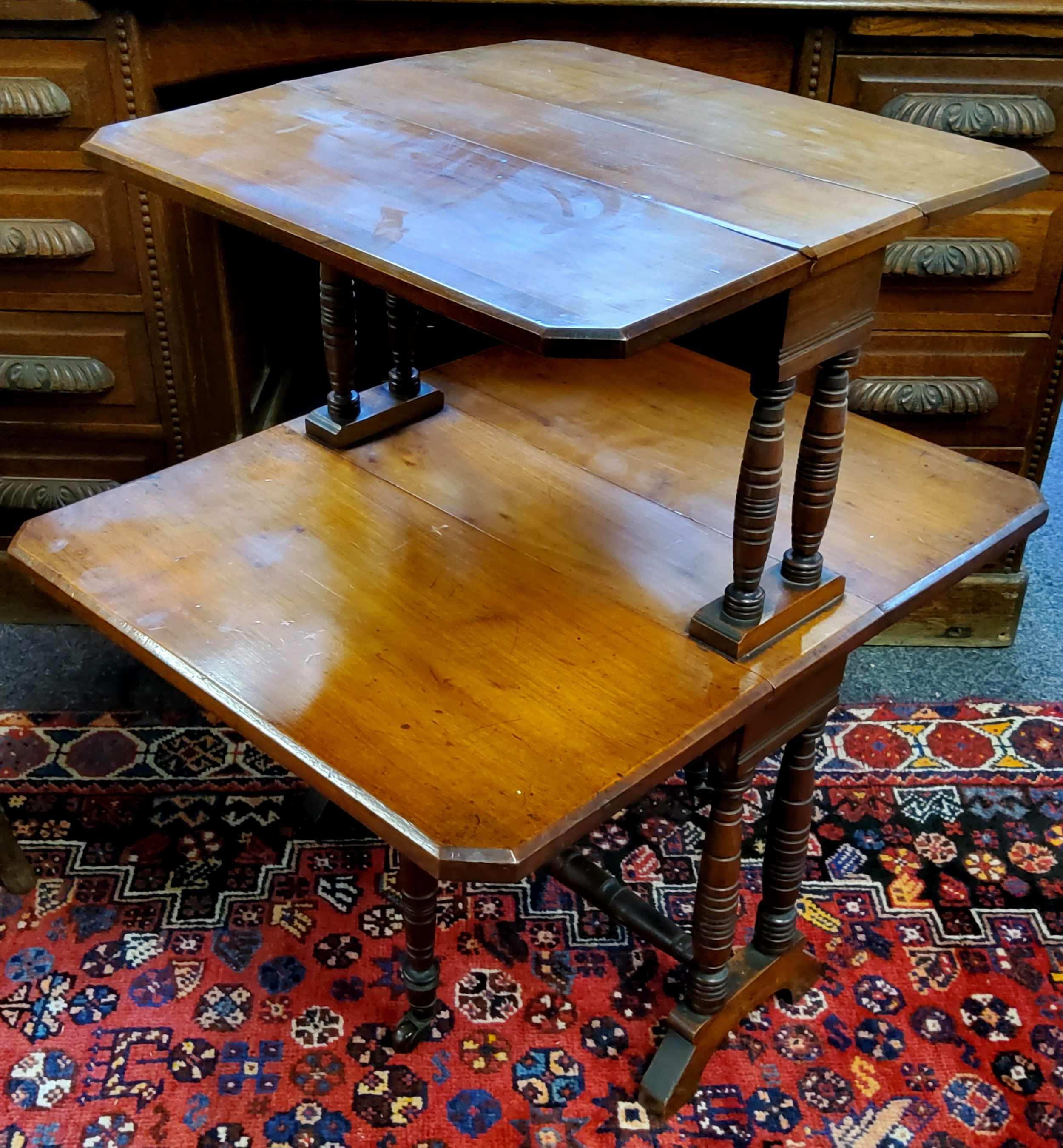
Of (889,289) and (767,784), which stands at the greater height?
(889,289)

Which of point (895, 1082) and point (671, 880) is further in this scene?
point (671, 880)

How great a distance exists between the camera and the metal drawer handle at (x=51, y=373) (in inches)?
86.0

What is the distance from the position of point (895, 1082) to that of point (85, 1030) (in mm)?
1067

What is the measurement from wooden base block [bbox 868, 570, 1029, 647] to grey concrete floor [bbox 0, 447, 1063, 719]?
19 millimetres

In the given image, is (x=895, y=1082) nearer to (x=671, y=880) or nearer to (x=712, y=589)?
(x=671, y=880)

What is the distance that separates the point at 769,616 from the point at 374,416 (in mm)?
630

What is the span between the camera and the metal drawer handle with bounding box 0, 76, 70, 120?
1936 mm

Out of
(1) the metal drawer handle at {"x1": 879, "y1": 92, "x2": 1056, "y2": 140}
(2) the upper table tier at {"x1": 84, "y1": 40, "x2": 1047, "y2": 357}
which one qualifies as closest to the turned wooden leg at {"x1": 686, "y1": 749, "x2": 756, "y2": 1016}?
(2) the upper table tier at {"x1": 84, "y1": 40, "x2": 1047, "y2": 357}

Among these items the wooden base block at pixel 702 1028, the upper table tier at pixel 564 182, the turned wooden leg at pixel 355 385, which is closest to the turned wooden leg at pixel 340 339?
the turned wooden leg at pixel 355 385

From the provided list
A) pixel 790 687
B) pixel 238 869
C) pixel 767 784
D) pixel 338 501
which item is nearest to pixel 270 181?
pixel 338 501

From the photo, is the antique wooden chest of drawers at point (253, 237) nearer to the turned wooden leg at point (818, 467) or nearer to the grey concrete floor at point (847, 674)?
the grey concrete floor at point (847, 674)

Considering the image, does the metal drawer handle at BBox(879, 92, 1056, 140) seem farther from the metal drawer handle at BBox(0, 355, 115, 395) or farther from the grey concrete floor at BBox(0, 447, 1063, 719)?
the metal drawer handle at BBox(0, 355, 115, 395)

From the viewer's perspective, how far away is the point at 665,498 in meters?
1.58

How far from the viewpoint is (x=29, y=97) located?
1.94 m
